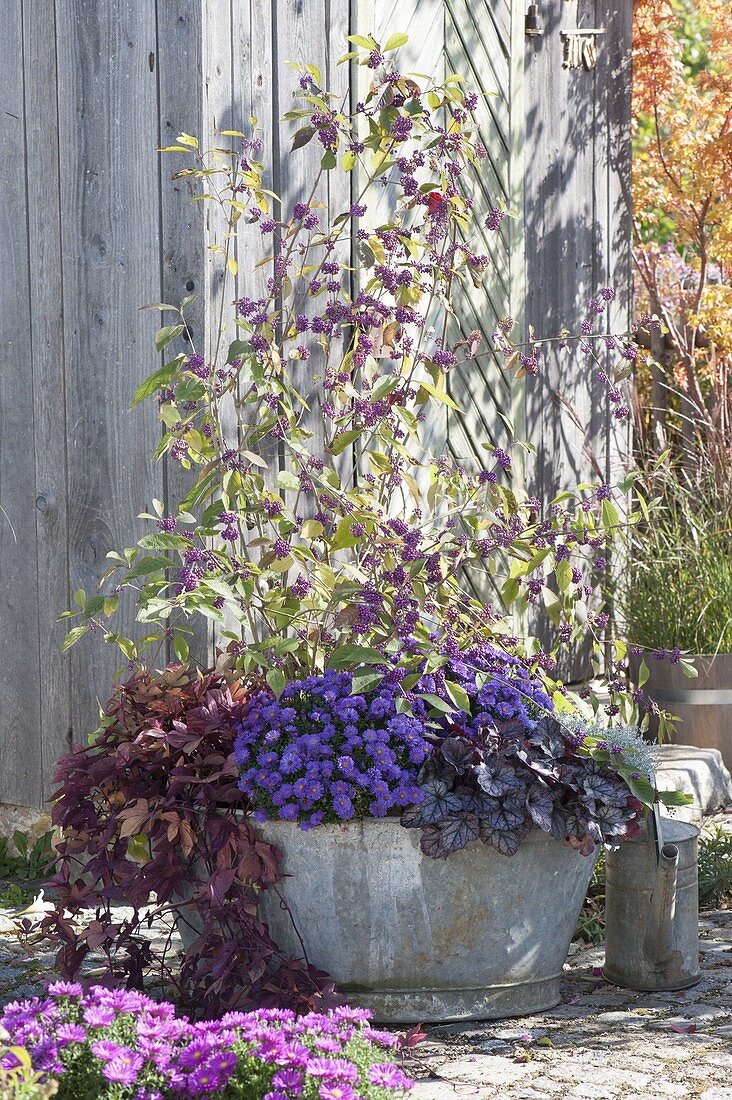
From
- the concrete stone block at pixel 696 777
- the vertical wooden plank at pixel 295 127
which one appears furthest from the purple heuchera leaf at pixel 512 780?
the concrete stone block at pixel 696 777

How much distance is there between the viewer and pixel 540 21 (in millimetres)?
5555

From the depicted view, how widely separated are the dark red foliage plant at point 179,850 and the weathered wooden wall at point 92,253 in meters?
0.58

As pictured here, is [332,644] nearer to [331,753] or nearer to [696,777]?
[331,753]

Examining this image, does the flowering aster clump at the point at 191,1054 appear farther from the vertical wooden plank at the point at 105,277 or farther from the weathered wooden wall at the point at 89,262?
the vertical wooden plank at the point at 105,277

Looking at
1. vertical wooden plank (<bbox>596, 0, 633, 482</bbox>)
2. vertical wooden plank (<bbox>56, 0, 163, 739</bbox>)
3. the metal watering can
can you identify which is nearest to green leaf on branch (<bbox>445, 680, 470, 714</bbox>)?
the metal watering can

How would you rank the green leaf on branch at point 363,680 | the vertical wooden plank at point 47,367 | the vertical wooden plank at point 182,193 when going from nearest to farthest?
the green leaf on branch at point 363,680 < the vertical wooden plank at point 182,193 < the vertical wooden plank at point 47,367

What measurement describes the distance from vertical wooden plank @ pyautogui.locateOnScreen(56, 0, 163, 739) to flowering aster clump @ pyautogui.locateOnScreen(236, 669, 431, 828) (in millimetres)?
981

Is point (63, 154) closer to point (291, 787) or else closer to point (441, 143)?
point (441, 143)

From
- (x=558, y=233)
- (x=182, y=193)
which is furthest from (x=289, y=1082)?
(x=558, y=233)

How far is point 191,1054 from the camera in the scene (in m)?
2.06

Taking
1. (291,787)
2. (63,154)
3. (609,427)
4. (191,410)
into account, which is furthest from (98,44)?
(609,427)

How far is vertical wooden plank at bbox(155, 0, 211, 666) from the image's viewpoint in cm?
351

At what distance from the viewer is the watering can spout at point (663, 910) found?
122 inches

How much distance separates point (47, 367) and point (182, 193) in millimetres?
704
